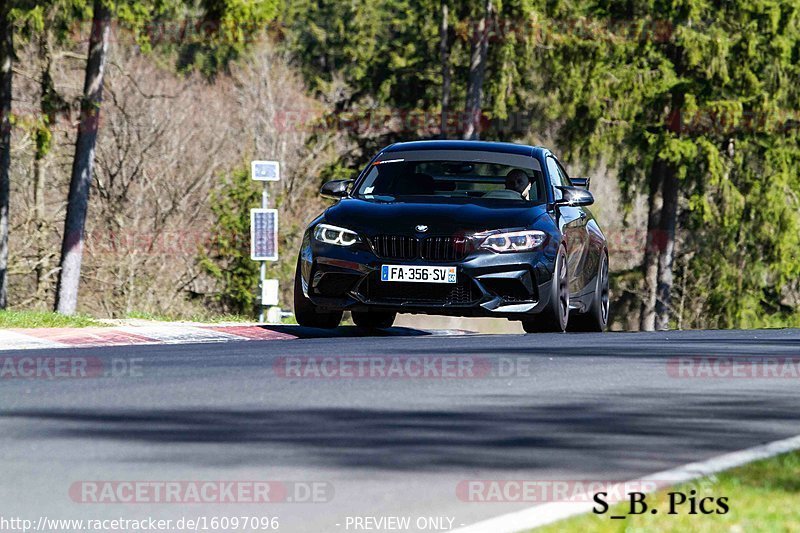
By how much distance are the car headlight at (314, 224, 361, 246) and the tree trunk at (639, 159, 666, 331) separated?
29.2 metres

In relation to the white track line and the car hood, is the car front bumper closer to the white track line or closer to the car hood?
the car hood

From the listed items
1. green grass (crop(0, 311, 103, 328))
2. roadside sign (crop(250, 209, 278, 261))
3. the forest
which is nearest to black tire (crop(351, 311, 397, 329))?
green grass (crop(0, 311, 103, 328))

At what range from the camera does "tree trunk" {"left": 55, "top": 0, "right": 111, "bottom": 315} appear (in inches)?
1230

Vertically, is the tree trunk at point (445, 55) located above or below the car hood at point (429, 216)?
above

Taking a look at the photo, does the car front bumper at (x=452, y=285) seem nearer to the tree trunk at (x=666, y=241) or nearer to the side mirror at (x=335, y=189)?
the side mirror at (x=335, y=189)

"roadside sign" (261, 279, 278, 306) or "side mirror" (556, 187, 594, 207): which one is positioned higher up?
"side mirror" (556, 187, 594, 207)

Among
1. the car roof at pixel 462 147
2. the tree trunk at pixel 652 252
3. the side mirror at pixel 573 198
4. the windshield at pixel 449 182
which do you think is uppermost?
the car roof at pixel 462 147

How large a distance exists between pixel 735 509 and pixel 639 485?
0.46m

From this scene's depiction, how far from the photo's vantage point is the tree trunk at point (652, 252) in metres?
42.5

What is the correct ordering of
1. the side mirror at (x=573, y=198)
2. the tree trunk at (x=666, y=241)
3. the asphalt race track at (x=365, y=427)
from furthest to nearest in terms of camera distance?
the tree trunk at (x=666, y=241), the side mirror at (x=573, y=198), the asphalt race track at (x=365, y=427)

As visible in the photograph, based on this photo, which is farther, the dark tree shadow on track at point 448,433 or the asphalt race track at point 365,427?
the dark tree shadow on track at point 448,433

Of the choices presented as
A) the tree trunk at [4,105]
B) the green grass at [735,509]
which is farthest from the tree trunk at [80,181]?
the green grass at [735,509]

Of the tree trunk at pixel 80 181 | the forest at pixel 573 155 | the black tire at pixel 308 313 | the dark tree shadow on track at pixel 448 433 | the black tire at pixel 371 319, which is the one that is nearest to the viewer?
the dark tree shadow on track at pixel 448 433

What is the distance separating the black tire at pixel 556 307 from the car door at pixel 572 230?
0.92 feet
